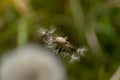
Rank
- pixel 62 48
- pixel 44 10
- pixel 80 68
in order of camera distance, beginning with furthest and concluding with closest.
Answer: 1. pixel 44 10
2. pixel 80 68
3. pixel 62 48

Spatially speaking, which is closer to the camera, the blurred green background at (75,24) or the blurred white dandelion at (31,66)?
the blurred white dandelion at (31,66)

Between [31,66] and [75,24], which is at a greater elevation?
[75,24]

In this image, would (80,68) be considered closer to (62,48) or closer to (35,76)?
(35,76)

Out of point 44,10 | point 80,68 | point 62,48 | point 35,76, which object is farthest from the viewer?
point 44,10

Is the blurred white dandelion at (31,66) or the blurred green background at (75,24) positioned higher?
the blurred green background at (75,24)

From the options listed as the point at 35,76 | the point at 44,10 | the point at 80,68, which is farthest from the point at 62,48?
the point at 44,10

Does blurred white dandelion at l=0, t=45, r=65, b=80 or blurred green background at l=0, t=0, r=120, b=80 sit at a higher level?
blurred green background at l=0, t=0, r=120, b=80

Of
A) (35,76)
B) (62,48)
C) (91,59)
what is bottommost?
(62,48)

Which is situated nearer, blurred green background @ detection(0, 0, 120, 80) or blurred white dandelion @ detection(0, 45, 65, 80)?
blurred white dandelion @ detection(0, 45, 65, 80)
